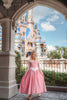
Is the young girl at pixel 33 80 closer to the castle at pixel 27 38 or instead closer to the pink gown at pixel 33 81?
the pink gown at pixel 33 81

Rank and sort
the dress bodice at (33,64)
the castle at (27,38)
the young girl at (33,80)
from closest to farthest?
the young girl at (33,80) → the dress bodice at (33,64) → the castle at (27,38)

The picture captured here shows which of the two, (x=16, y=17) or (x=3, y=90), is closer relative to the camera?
(x=3, y=90)

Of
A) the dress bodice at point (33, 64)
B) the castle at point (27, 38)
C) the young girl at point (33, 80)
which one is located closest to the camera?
the young girl at point (33, 80)

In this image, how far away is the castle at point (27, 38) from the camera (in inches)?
623

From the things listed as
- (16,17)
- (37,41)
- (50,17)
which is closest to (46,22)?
(50,17)

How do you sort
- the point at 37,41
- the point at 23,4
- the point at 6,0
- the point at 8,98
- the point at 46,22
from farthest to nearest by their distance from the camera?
1. the point at 46,22
2. the point at 37,41
3. the point at 23,4
4. the point at 8,98
5. the point at 6,0

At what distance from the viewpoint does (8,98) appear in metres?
3.42

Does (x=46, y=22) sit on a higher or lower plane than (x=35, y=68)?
higher

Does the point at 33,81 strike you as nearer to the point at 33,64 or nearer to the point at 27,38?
the point at 33,64

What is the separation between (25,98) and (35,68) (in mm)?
790

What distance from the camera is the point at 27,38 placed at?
648 inches

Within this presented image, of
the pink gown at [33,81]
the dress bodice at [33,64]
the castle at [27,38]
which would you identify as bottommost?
the pink gown at [33,81]

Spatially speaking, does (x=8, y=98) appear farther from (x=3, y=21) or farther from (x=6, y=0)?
(x=6, y=0)

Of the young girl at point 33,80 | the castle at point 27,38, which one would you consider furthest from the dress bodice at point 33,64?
the castle at point 27,38
